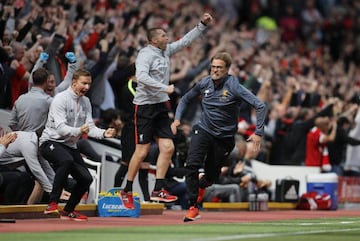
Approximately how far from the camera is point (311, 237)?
11.9 metres

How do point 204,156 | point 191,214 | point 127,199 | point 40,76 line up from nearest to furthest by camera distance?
point 191,214 < point 204,156 < point 40,76 < point 127,199

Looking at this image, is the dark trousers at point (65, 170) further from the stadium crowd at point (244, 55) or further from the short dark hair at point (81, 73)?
the stadium crowd at point (244, 55)

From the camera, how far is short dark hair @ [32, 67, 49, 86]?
15.9m

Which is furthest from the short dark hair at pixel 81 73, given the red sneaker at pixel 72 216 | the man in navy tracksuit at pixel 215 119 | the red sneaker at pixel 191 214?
the red sneaker at pixel 191 214

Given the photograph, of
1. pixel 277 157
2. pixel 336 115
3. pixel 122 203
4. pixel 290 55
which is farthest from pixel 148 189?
pixel 290 55

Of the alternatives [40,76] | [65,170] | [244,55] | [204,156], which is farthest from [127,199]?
[244,55]

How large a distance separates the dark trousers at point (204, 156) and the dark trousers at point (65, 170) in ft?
4.38

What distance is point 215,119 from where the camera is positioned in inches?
607

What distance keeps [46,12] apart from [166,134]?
186 inches

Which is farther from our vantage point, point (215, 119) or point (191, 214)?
point (215, 119)

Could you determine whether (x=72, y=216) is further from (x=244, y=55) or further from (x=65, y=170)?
(x=244, y=55)

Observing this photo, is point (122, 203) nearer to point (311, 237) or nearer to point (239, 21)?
point (311, 237)

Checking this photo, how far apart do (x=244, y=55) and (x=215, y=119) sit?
37.7ft

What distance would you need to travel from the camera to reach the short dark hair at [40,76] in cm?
1589
